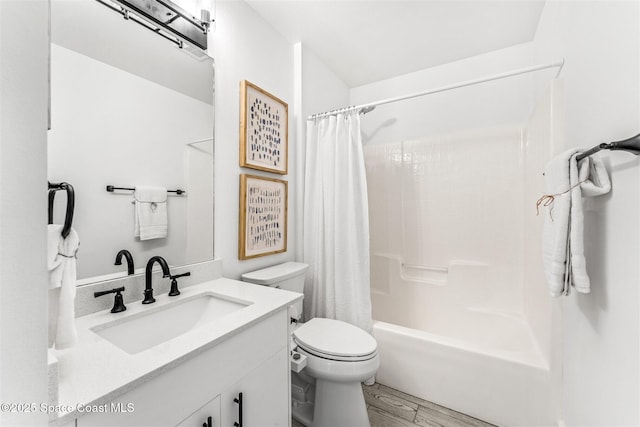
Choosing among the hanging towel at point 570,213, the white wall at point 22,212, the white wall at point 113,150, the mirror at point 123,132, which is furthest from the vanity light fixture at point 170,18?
the hanging towel at point 570,213

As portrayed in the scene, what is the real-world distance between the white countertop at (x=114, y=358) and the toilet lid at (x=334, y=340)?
1.54 feet

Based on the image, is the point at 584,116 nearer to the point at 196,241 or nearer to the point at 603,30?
the point at 603,30

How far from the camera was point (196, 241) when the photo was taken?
1.30 m

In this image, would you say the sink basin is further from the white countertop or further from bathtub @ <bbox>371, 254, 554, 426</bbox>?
bathtub @ <bbox>371, 254, 554, 426</bbox>

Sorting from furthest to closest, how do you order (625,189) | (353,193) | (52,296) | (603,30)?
(353,193) → (603,30) → (625,189) → (52,296)

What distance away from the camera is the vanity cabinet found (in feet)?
1.97

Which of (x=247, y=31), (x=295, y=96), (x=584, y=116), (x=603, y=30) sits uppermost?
(x=247, y=31)

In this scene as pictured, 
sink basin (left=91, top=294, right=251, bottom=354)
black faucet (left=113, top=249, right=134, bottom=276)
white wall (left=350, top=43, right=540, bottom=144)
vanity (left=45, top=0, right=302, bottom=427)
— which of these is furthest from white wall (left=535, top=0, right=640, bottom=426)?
black faucet (left=113, top=249, right=134, bottom=276)

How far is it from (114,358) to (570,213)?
1.37m

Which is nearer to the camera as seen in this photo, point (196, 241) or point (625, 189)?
point (625, 189)

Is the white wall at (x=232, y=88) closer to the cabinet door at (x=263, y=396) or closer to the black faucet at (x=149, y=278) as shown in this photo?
the black faucet at (x=149, y=278)

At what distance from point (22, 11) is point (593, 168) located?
1.31 meters

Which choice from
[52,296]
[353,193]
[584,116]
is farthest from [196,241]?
[584,116]

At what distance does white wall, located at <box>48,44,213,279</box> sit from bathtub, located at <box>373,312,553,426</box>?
137 centimetres
